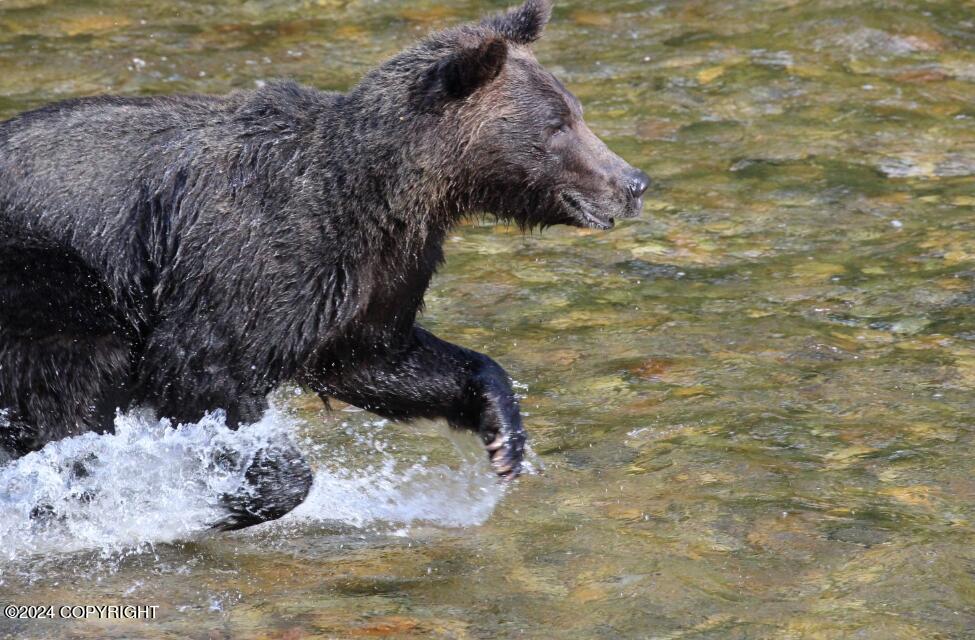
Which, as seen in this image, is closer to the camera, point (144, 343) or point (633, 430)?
point (144, 343)

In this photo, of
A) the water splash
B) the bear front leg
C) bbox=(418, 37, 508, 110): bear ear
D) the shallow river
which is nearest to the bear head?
bbox=(418, 37, 508, 110): bear ear

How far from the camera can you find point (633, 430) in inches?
272

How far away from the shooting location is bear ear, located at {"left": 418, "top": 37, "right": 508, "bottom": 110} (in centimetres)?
615

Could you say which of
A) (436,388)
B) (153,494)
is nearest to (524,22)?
(436,388)

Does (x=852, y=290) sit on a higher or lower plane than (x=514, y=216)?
lower

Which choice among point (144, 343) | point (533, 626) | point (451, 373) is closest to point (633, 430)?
point (451, 373)

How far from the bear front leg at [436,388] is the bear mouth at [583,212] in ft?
2.52

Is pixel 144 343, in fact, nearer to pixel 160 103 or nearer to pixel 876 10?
pixel 160 103

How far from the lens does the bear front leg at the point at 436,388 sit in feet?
21.2

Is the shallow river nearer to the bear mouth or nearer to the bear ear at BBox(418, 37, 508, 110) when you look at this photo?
the bear mouth

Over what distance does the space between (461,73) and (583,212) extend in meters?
0.83

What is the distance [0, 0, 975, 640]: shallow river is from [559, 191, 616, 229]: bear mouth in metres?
1.00

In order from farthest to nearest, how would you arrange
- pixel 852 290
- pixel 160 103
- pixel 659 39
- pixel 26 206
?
pixel 659 39, pixel 852 290, pixel 160 103, pixel 26 206

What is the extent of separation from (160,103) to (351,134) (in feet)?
3.01
